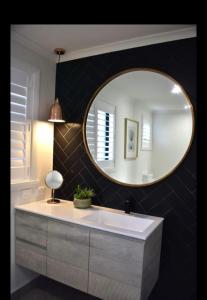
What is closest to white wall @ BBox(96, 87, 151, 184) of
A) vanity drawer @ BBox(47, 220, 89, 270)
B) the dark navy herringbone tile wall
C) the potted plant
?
the dark navy herringbone tile wall

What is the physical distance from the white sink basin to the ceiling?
1.47 metres

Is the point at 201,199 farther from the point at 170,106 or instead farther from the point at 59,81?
the point at 59,81

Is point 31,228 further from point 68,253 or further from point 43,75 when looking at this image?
point 43,75

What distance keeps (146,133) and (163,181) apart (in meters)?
0.43

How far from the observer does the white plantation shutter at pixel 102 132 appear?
6.79ft

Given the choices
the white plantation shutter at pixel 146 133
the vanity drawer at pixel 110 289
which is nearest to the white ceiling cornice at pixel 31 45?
the white plantation shutter at pixel 146 133

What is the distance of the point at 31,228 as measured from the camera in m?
1.85

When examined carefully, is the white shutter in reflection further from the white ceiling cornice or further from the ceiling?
the white ceiling cornice

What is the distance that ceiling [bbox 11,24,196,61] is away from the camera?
5.57 ft

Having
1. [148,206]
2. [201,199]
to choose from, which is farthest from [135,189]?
[201,199]

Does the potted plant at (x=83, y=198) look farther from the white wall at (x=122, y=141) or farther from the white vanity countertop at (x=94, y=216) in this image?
the white wall at (x=122, y=141)

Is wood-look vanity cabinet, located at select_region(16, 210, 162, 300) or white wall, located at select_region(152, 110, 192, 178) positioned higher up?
white wall, located at select_region(152, 110, 192, 178)

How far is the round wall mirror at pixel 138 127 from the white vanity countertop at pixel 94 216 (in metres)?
0.28

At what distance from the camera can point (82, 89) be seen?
221cm
